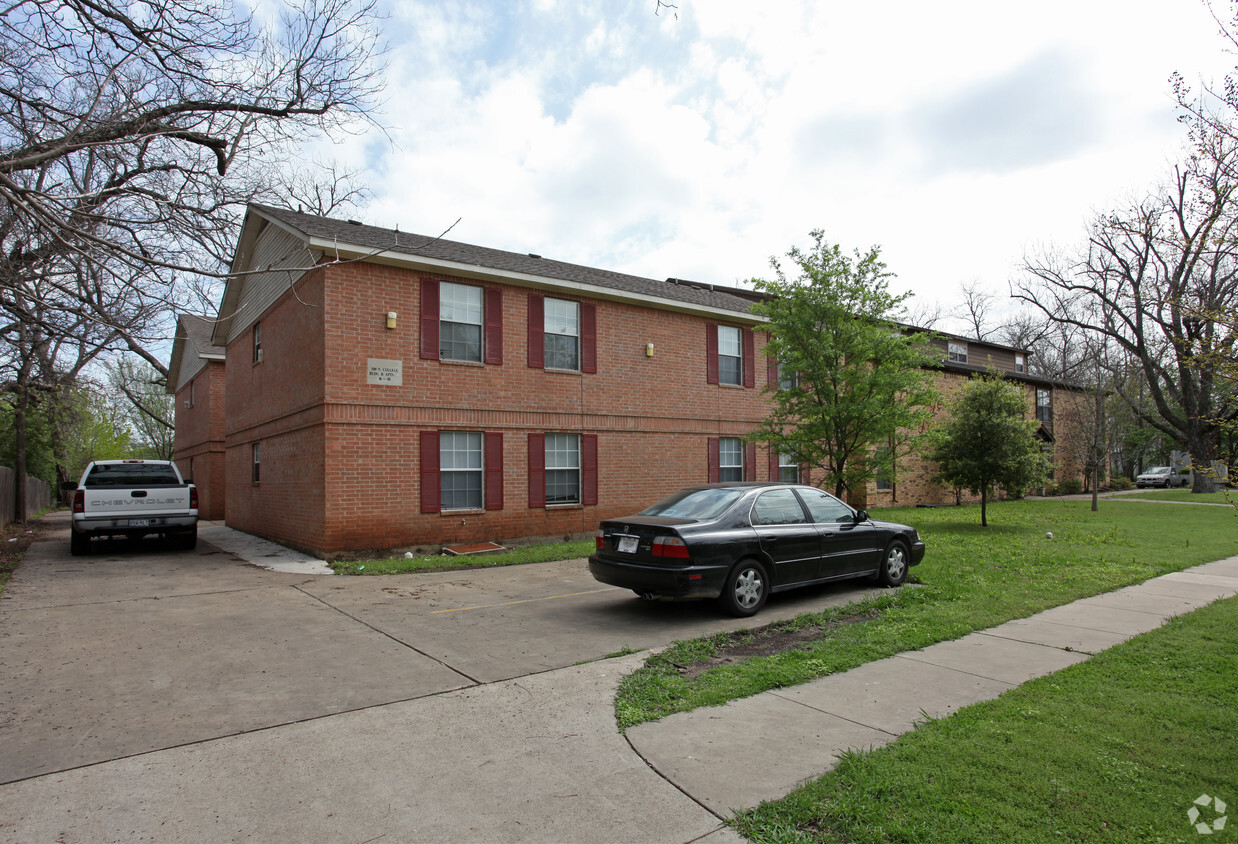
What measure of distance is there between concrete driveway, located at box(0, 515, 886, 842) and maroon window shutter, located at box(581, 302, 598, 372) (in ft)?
24.0

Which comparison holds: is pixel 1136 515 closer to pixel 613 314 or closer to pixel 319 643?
pixel 613 314

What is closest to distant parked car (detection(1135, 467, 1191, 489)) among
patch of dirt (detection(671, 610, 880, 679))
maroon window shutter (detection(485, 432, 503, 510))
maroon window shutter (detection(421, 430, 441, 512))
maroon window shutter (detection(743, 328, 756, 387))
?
maroon window shutter (detection(743, 328, 756, 387))

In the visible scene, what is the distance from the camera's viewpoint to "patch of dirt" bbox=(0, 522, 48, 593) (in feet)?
37.2

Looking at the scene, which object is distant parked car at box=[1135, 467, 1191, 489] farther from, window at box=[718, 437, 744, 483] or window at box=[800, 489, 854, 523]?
window at box=[800, 489, 854, 523]

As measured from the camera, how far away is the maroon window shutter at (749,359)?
18.2 metres

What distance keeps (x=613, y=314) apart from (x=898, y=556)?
A: 867cm

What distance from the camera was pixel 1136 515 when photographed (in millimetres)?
20375

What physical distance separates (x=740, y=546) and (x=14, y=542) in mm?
18045

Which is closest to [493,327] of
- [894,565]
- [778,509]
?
[778,509]

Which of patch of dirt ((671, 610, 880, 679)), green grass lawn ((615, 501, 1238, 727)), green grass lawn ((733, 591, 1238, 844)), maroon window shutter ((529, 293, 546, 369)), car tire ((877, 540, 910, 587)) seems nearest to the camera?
green grass lawn ((733, 591, 1238, 844))

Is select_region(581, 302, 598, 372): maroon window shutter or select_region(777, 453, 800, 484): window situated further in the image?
select_region(777, 453, 800, 484): window

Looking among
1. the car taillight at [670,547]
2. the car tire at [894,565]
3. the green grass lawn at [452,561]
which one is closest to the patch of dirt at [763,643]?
the car taillight at [670,547]

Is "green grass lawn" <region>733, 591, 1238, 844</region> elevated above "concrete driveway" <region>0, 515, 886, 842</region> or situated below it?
above

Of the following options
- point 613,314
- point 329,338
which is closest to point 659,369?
point 613,314
